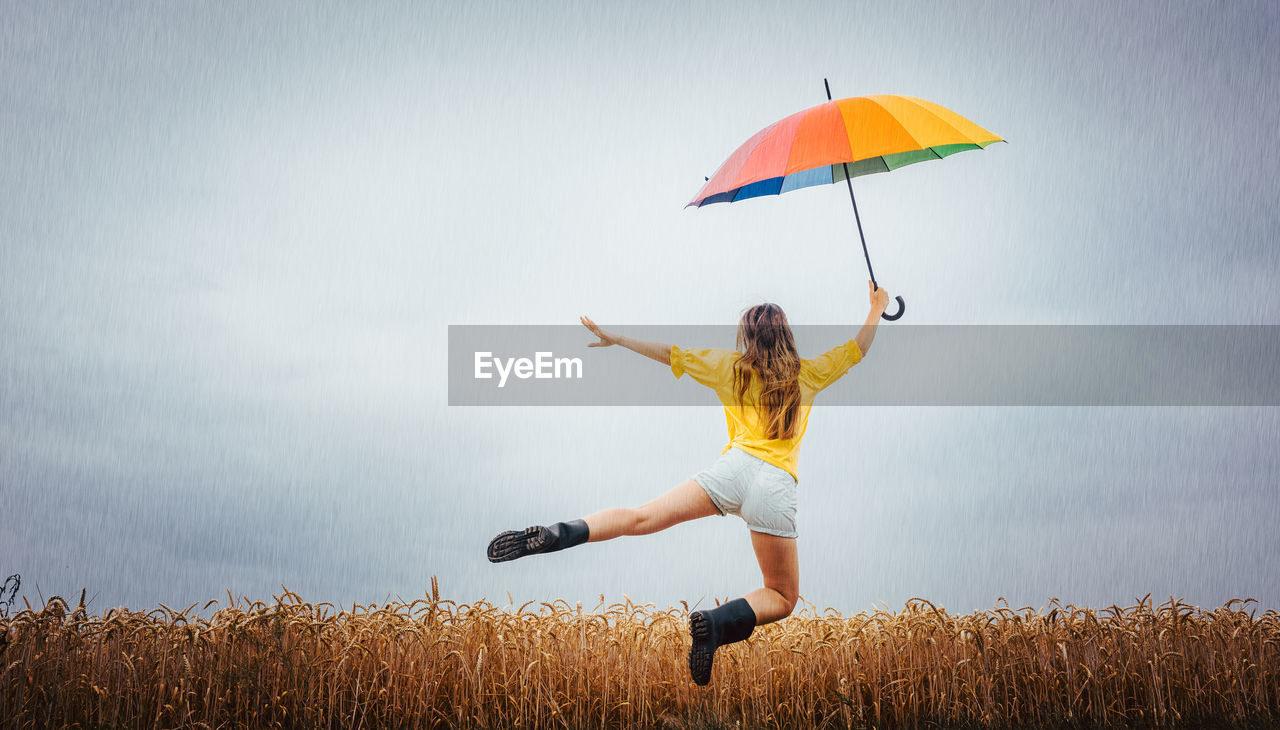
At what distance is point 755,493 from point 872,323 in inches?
63.7

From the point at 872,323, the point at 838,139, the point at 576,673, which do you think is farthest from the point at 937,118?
the point at 576,673

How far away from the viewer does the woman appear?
507cm

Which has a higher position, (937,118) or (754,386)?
(937,118)

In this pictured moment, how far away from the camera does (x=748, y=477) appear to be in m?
5.25

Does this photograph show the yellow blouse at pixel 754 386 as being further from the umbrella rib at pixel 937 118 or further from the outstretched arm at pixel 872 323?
the umbrella rib at pixel 937 118

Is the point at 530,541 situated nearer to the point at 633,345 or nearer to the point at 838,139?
the point at 633,345

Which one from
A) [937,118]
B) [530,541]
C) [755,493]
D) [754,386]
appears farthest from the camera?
[937,118]

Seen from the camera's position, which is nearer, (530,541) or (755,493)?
(530,541)

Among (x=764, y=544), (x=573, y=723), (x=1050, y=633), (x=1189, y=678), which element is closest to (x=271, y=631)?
(x=573, y=723)

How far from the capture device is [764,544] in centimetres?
527

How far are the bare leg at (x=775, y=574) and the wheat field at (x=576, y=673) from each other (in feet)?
2.62

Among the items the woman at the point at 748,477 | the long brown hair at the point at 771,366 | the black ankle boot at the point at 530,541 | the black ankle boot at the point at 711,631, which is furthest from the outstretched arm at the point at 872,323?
the black ankle boot at the point at 530,541

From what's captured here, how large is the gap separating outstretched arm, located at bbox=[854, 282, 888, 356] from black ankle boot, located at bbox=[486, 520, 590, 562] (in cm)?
248

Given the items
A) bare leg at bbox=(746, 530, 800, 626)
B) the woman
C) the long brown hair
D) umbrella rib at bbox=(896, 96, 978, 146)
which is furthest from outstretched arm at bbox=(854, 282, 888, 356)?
bare leg at bbox=(746, 530, 800, 626)
